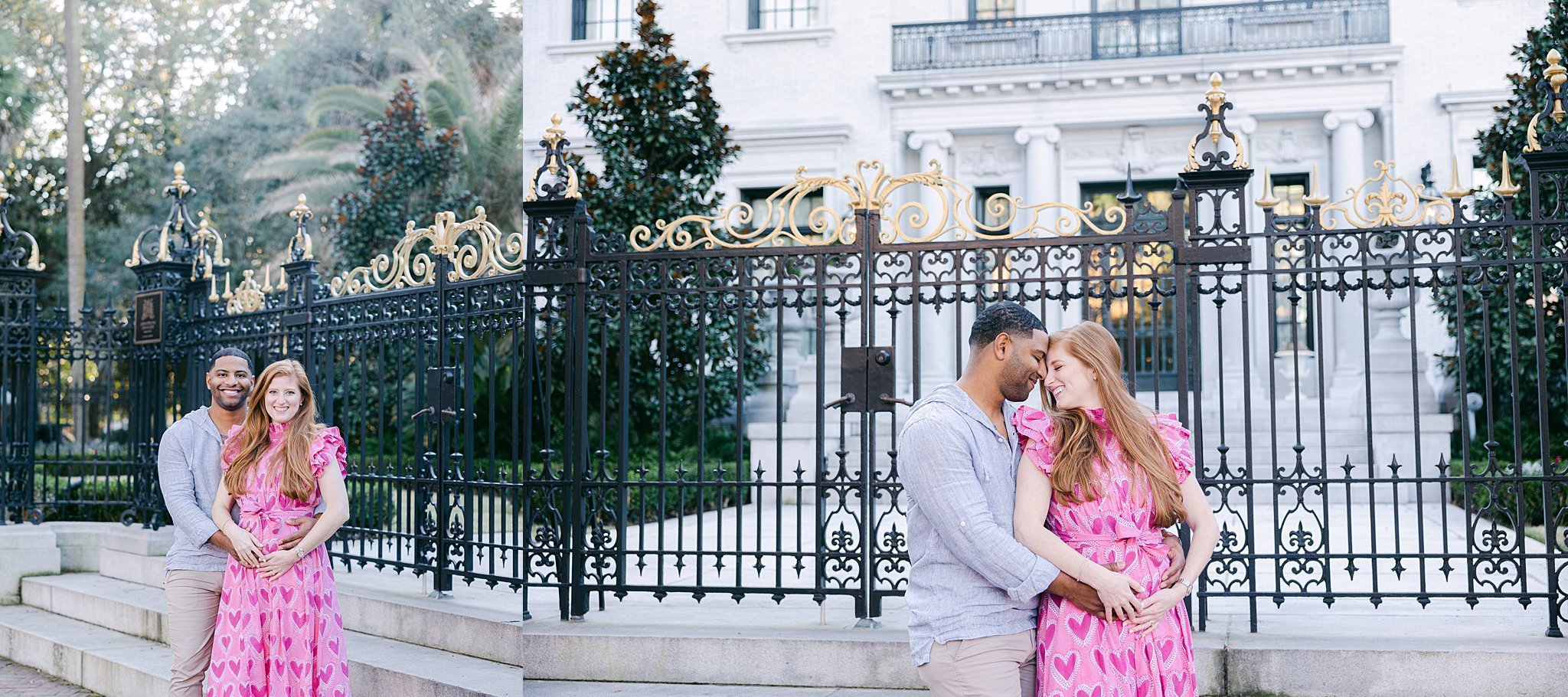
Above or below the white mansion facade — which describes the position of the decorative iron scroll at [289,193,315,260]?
below

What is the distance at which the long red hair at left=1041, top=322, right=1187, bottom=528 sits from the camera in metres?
3.44

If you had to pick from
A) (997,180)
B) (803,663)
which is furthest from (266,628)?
(997,180)

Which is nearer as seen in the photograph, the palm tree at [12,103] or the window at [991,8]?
the window at [991,8]

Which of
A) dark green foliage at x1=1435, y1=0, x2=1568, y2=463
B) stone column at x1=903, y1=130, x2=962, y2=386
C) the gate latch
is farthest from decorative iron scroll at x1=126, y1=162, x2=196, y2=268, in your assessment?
dark green foliage at x1=1435, y1=0, x2=1568, y2=463

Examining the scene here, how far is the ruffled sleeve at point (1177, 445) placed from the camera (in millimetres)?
3545

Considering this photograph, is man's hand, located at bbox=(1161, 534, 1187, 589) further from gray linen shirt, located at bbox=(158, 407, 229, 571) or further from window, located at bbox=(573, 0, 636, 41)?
window, located at bbox=(573, 0, 636, 41)

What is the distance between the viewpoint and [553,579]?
893 centimetres

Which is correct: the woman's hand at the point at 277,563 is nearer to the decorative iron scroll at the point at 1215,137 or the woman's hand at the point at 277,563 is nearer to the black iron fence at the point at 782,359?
the black iron fence at the point at 782,359

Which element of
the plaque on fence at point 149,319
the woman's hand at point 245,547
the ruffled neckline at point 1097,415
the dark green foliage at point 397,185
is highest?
the dark green foliage at point 397,185

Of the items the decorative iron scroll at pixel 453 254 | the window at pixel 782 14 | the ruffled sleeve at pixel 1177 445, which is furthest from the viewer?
the window at pixel 782 14

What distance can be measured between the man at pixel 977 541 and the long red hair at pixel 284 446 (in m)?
2.74

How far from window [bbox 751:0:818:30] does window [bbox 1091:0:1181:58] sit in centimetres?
452

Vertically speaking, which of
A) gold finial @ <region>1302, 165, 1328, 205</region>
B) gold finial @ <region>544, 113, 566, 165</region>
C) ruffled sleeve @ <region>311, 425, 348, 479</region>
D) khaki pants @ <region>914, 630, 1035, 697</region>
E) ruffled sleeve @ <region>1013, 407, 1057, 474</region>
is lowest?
khaki pants @ <region>914, 630, 1035, 697</region>

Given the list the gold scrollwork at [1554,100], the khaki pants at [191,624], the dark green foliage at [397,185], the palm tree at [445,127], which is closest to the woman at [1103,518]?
the khaki pants at [191,624]
